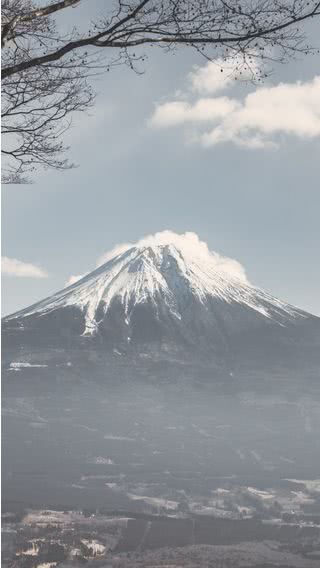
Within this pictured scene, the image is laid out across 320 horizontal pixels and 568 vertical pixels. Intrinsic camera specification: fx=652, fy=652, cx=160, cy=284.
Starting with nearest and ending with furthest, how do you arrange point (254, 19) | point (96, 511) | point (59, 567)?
point (254, 19) → point (59, 567) → point (96, 511)

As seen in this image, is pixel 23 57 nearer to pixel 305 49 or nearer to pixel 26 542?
pixel 305 49

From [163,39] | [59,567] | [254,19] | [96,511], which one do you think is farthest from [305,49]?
[96,511]

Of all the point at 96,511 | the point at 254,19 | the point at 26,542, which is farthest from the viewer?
the point at 96,511

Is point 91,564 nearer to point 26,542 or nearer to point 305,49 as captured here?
point 26,542

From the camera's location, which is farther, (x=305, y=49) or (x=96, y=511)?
(x=96, y=511)

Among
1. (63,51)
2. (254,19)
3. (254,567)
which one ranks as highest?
(254,19)

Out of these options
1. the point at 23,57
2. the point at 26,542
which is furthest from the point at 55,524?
the point at 23,57

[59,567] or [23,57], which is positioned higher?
[23,57]

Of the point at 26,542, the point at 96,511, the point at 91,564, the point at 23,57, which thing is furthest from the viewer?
the point at 96,511

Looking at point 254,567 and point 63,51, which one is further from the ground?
point 63,51
